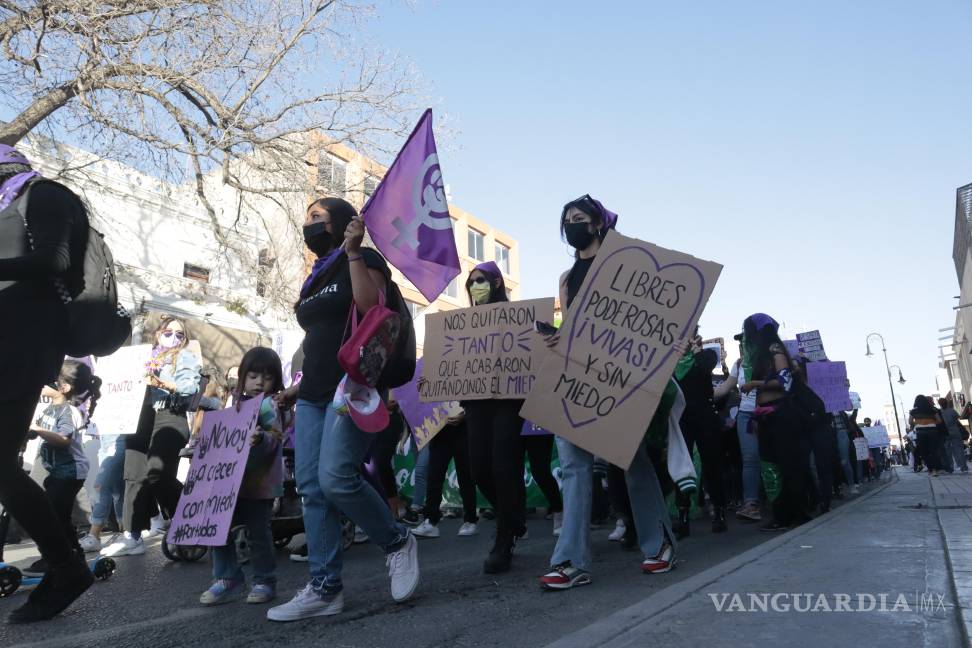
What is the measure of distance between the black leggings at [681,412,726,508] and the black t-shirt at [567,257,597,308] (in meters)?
2.60

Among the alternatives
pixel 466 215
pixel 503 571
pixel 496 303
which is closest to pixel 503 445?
pixel 503 571

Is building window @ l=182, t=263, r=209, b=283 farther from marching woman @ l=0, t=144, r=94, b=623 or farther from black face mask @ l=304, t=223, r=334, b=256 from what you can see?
black face mask @ l=304, t=223, r=334, b=256

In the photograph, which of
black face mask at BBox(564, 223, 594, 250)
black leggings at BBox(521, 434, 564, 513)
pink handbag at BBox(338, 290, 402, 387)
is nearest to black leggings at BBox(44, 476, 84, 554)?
pink handbag at BBox(338, 290, 402, 387)

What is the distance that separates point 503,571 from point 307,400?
1537mm

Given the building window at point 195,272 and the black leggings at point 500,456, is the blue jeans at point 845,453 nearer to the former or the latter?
the black leggings at point 500,456

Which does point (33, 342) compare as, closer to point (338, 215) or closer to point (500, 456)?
point (338, 215)

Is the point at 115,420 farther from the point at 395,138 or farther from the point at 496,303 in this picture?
the point at 395,138

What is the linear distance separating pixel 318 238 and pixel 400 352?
2.18ft

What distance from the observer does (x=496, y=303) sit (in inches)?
197

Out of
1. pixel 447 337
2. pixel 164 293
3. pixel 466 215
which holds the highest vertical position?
pixel 466 215

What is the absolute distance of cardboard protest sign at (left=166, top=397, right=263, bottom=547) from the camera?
346 centimetres

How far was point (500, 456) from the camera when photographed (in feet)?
13.6

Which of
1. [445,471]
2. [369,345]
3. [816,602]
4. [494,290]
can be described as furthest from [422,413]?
[816,602]

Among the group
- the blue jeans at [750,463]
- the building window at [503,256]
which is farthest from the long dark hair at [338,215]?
the building window at [503,256]
